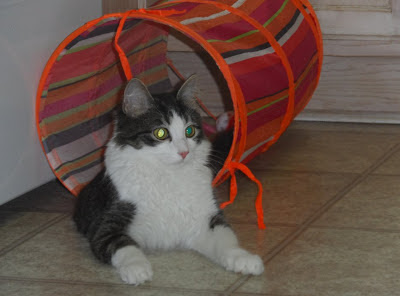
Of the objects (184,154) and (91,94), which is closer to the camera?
(184,154)

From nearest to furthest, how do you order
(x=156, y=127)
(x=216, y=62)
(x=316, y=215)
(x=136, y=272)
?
(x=136, y=272) < (x=156, y=127) < (x=216, y=62) < (x=316, y=215)

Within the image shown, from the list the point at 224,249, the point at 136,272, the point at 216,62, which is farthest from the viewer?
the point at 216,62

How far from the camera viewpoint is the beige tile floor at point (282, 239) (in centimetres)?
161

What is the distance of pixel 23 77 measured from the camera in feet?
6.56

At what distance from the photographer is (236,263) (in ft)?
5.40

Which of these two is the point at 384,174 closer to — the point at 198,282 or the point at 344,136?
the point at 344,136

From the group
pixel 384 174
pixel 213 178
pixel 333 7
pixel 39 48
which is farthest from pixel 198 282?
pixel 333 7

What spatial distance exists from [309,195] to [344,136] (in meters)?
0.77

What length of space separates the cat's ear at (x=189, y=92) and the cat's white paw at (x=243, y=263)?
49cm

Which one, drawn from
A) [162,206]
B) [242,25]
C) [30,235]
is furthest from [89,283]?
[242,25]

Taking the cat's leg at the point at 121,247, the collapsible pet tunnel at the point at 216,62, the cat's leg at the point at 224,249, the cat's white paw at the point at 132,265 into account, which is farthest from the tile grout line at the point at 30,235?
the cat's leg at the point at 224,249

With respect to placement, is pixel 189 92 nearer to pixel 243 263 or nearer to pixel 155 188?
pixel 155 188

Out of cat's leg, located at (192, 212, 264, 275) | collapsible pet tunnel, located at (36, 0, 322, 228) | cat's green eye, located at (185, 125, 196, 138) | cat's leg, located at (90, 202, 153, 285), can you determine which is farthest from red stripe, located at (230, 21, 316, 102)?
cat's leg, located at (90, 202, 153, 285)

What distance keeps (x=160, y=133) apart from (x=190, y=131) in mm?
105
